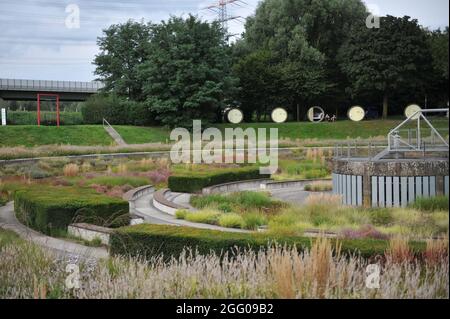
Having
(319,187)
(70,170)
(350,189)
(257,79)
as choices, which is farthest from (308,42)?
(350,189)

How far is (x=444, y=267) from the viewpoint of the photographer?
4.79 metres

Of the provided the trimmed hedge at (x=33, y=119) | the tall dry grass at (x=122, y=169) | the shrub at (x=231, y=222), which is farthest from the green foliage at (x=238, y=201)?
the trimmed hedge at (x=33, y=119)

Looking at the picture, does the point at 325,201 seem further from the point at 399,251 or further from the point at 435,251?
the point at 435,251

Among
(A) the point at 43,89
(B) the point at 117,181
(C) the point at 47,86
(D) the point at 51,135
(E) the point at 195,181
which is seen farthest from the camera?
(C) the point at 47,86

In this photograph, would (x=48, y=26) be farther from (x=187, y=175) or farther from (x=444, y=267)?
Answer: (x=444, y=267)

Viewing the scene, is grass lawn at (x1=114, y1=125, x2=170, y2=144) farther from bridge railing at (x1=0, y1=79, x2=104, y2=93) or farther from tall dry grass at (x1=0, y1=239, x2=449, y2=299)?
tall dry grass at (x1=0, y1=239, x2=449, y2=299)

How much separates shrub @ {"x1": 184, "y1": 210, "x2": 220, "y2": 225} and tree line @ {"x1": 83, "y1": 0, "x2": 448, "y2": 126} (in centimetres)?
2176

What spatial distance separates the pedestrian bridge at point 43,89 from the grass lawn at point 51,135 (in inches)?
310

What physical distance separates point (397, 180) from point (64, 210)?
7335 millimetres

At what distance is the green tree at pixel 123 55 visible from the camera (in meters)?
43.6

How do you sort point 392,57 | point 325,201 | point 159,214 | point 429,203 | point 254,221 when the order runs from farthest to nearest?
point 392,57 < point 159,214 < point 325,201 < point 429,203 < point 254,221

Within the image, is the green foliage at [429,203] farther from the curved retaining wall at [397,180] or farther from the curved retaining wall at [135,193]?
the curved retaining wall at [135,193]

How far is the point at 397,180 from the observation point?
12.3 m
